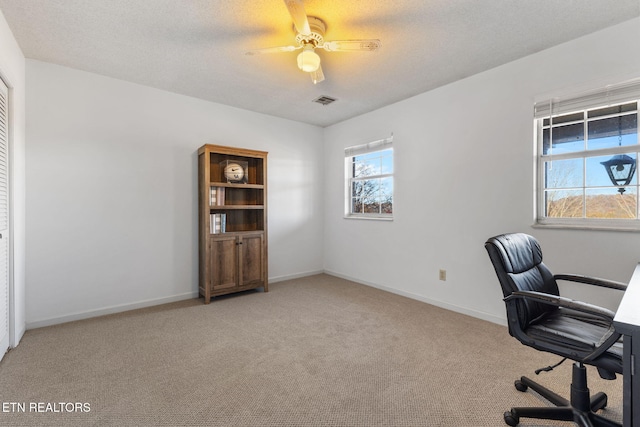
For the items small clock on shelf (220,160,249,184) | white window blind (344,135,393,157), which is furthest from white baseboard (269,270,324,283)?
white window blind (344,135,393,157)

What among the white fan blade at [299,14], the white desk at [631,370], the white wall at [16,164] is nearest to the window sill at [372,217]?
the white fan blade at [299,14]

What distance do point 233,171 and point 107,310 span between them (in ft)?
6.74

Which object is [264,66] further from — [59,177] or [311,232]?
[311,232]

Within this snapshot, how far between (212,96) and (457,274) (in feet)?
11.8

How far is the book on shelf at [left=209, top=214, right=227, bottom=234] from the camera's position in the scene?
3659 mm

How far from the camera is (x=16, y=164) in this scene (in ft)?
8.16

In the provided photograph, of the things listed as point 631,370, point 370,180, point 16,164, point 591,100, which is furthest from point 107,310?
point 591,100

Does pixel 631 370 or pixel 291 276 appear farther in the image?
pixel 291 276

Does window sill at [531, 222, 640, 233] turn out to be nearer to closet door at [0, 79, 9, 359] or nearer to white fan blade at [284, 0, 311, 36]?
white fan blade at [284, 0, 311, 36]

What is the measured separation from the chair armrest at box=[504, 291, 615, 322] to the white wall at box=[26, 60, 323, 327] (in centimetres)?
347

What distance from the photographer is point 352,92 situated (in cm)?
357

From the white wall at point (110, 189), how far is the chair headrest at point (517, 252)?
3.36 m

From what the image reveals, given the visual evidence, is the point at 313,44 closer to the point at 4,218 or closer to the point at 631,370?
the point at 631,370

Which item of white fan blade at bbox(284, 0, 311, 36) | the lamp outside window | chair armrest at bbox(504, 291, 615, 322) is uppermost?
white fan blade at bbox(284, 0, 311, 36)
